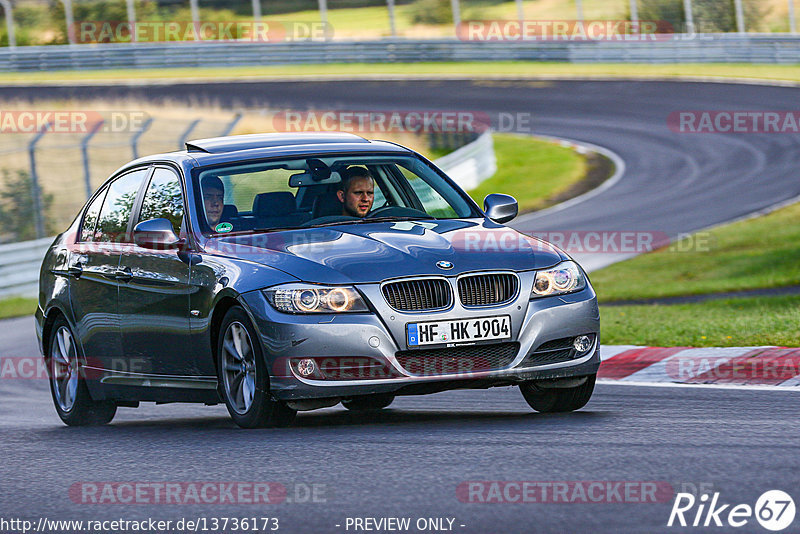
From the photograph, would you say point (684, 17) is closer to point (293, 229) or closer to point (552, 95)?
point (552, 95)

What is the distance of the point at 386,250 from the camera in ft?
24.7

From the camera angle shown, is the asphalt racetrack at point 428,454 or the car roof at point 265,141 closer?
the asphalt racetrack at point 428,454

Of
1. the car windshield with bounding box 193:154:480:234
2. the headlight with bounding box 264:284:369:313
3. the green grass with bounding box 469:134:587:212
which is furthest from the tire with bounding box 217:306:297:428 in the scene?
the green grass with bounding box 469:134:587:212

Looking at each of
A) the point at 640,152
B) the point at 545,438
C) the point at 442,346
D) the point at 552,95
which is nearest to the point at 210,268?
the point at 442,346

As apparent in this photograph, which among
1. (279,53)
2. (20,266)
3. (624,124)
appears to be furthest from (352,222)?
(279,53)

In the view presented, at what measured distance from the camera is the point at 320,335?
7.25 m

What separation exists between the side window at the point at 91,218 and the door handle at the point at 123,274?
80cm

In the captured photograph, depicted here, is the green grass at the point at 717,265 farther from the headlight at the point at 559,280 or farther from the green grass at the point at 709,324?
the headlight at the point at 559,280

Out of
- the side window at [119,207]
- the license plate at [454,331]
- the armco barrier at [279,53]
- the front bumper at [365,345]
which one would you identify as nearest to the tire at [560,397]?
the front bumper at [365,345]

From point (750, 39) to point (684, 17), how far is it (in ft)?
8.83

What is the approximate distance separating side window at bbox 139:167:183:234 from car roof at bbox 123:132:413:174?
0.39 feet

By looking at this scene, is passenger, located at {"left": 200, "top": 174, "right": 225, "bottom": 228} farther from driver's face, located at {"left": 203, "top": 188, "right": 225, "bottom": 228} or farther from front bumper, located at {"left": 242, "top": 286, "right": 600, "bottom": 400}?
front bumper, located at {"left": 242, "top": 286, "right": 600, "bottom": 400}

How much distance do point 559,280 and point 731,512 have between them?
2796mm

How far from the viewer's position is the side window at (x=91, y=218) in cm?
963
